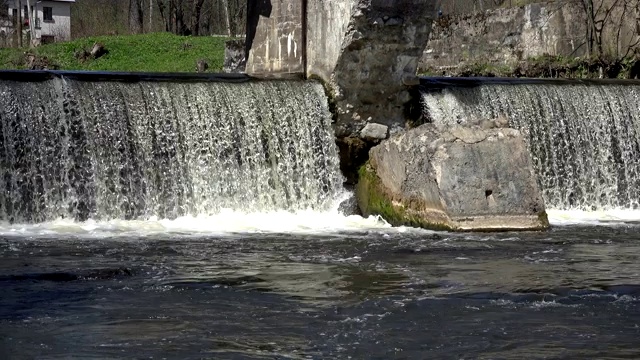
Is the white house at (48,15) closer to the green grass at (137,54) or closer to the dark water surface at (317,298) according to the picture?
the green grass at (137,54)

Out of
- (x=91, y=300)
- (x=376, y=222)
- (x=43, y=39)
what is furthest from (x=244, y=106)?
(x=43, y=39)

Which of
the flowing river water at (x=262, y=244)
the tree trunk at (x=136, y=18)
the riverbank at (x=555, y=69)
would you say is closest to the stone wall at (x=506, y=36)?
the riverbank at (x=555, y=69)

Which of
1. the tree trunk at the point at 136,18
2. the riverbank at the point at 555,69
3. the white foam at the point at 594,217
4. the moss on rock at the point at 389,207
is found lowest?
the white foam at the point at 594,217

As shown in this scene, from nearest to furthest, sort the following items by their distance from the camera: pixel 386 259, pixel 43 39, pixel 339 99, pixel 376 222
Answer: pixel 386 259 → pixel 376 222 → pixel 339 99 → pixel 43 39

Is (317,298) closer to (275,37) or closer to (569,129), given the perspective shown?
(275,37)

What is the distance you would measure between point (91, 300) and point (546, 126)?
9.19 metres

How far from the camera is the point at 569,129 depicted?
15852 millimetres

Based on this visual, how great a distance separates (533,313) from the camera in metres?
7.68

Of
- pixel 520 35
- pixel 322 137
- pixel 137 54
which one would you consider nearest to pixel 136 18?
pixel 137 54

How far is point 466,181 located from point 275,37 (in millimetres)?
4454

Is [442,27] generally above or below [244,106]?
above

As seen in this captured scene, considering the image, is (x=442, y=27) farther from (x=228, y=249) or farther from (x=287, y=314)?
(x=287, y=314)

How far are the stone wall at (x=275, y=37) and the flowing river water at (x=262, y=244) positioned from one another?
0.86 meters

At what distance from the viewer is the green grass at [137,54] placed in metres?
35.1
